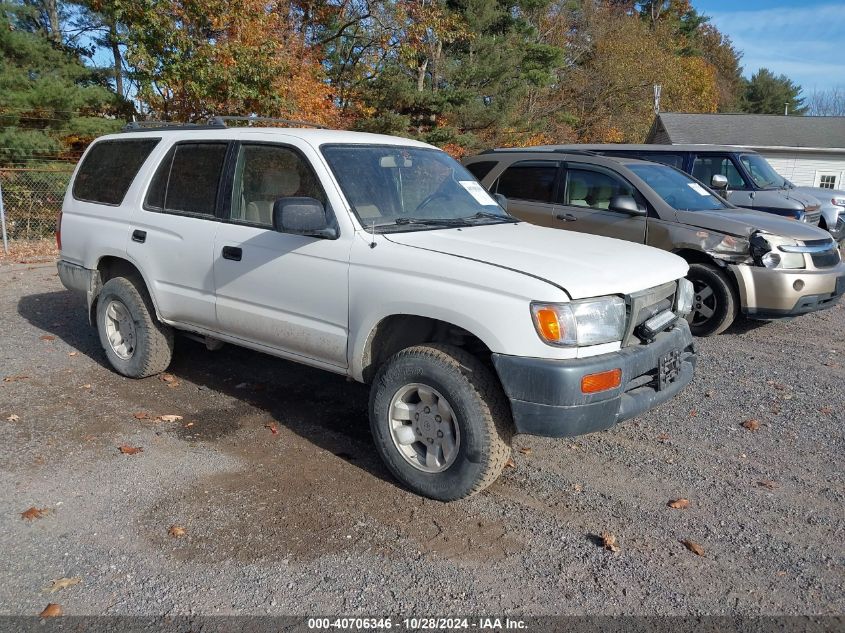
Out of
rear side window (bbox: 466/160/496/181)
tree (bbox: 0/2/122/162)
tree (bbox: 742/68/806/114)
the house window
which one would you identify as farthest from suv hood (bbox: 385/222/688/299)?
tree (bbox: 742/68/806/114)

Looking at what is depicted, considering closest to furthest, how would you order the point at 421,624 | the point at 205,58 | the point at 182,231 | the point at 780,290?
the point at 421,624, the point at 182,231, the point at 780,290, the point at 205,58

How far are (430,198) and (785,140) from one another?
33.3 meters

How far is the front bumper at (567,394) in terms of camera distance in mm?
3299

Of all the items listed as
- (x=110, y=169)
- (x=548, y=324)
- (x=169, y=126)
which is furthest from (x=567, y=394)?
(x=110, y=169)

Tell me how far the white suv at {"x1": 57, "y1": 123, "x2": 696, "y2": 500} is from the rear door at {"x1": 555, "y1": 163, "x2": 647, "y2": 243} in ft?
10.0

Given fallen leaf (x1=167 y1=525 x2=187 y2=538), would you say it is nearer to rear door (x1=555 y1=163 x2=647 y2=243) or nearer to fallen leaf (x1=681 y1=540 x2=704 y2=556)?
fallen leaf (x1=681 y1=540 x2=704 y2=556)

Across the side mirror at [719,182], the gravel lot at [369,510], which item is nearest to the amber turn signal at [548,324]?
the gravel lot at [369,510]

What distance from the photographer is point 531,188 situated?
8.42 meters

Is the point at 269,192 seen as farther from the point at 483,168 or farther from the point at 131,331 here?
the point at 483,168

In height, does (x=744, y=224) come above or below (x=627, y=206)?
below

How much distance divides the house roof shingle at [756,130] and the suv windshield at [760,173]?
2084cm

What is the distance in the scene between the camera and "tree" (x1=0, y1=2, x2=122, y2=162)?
16.5 m

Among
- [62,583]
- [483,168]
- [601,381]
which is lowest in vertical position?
[62,583]

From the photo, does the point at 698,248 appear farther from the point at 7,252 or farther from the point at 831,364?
the point at 7,252
